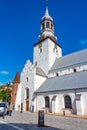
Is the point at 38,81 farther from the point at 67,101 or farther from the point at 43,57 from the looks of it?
the point at 67,101

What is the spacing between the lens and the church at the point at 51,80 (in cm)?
Result: 2302

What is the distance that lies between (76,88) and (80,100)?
1.96m

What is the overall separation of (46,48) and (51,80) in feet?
30.1

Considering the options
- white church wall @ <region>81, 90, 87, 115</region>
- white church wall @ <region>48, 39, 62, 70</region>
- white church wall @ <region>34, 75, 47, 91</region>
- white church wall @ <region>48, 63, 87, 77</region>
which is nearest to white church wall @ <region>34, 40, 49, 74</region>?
white church wall @ <region>48, 39, 62, 70</region>

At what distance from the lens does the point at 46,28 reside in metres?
37.9

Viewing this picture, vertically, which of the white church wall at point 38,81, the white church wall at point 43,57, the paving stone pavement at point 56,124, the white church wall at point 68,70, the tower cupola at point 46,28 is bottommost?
the paving stone pavement at point 56,124

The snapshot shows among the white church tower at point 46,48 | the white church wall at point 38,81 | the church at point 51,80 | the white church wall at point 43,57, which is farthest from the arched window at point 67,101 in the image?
the white church wall at point 43,57

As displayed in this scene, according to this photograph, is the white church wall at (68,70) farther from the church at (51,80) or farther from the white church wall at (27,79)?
the white church wall at (27,79)

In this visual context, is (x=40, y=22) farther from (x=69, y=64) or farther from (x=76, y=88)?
(x=76, y=88)

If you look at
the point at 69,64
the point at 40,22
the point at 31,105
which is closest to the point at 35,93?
the point at 31,105

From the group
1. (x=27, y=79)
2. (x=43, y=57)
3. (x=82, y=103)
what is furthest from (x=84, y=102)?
(x=43, y=57)

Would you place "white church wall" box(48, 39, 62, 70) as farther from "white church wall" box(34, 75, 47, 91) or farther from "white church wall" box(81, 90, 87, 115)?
"white church wall" box(81, 90, 87, 115)

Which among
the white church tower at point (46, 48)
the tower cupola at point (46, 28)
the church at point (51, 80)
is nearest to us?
the church at point (51, 80)

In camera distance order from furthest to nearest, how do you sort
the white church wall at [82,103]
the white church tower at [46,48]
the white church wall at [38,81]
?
the white church tower at [46,48]
the white church wall at [38,81]
the white church wall at [82,103]
